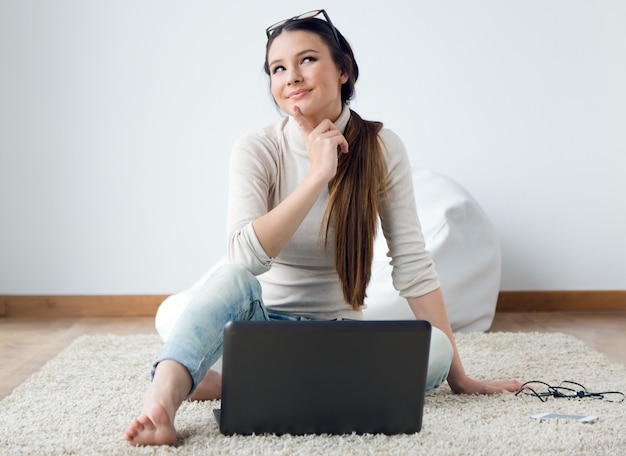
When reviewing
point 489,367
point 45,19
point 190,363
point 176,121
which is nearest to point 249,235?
point 190,363

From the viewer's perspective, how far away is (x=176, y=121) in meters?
3.58

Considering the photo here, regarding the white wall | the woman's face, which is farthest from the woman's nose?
the white wall

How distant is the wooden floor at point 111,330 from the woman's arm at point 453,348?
71cm

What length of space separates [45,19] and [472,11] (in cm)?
179

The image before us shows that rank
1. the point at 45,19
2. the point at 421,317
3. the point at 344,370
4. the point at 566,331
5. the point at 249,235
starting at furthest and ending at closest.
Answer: the point at 45,19 < the point at 566,331 < the point at 421,317 < the point at 249,235 < the point at 344,370

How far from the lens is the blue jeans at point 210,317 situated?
1.56m

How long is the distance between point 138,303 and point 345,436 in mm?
2177

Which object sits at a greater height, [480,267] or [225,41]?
[225,41]

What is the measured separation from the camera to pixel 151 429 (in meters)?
1.48

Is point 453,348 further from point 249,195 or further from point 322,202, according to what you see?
point 249,195

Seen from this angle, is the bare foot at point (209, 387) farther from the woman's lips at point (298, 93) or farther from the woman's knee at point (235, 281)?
the woman's lips at point (298, 93)

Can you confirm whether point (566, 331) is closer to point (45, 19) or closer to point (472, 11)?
point (472, 11)

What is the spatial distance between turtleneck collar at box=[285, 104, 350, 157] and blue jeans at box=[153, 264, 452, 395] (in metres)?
0.38

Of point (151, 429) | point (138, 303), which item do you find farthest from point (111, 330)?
point (151, 429)
